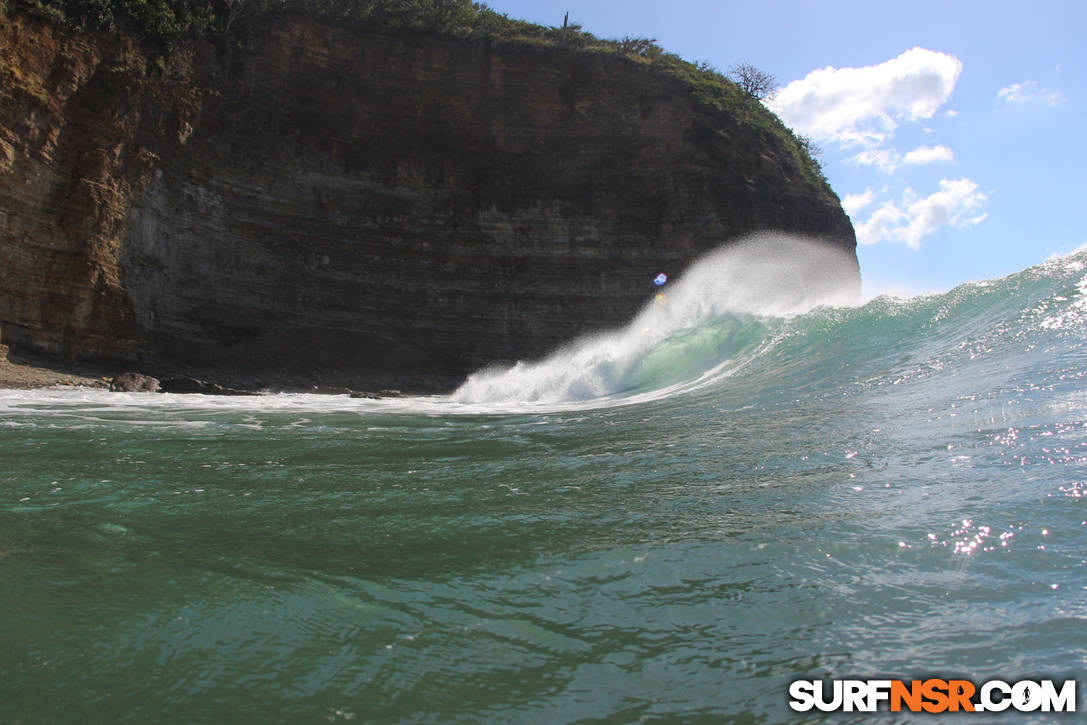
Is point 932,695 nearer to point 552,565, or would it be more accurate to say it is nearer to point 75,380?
point 552,565

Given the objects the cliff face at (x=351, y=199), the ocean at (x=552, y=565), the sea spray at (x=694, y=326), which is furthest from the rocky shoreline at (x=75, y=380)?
the ocean at (x=552, y=565)

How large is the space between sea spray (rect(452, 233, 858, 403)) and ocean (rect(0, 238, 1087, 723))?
8.49 metres

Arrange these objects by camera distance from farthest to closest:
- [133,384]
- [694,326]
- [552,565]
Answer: [694,326] < [133,384] < [552,565]

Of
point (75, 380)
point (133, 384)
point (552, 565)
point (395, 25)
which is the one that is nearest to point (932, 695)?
point (552, 565)

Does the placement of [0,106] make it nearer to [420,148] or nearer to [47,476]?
[420,148]

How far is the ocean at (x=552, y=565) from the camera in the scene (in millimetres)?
1987

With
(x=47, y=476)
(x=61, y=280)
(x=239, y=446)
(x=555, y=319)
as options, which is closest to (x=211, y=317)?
(x=61, y=280)

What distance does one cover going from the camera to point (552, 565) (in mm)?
→ 2932

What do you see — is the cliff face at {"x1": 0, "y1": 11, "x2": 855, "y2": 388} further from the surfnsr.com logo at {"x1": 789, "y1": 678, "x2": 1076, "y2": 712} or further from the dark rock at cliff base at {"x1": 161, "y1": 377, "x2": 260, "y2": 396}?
the surfnsr.com logo at {"x1": 789, "y1": 678, "x2": 1076, "y2": 712}

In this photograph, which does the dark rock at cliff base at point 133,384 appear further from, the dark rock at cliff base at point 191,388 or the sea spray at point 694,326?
the sea spray at point 694,326

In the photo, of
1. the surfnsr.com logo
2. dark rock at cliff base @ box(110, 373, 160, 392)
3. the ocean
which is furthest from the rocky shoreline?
the surfnsr.com logo

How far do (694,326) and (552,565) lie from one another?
50.3 ft

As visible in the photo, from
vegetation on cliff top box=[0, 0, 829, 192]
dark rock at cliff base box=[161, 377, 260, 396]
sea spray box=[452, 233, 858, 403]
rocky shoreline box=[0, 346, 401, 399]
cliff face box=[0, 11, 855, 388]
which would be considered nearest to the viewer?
rocky shoreline box=[0, 346, 401, 399]

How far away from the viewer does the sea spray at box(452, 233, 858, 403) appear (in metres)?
15.5
